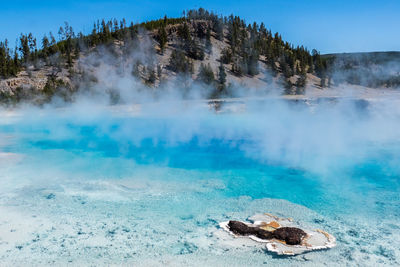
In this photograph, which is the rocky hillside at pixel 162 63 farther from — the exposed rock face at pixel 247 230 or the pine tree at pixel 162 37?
the exposed rock face at pixel 247 230

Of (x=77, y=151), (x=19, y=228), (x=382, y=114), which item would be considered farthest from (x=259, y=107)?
(x=19, y=228)

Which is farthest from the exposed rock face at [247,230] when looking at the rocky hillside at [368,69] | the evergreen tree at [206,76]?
the rocky hillside at [368,69]

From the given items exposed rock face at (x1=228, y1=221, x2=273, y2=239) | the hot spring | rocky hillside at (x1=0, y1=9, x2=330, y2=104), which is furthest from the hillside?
exposed rock face at (x1=228, y1=221, x2=273, y2=239)

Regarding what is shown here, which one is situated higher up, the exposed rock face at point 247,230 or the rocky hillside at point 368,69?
the rocky hillside at point 368,69

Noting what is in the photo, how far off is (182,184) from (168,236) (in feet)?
6.96

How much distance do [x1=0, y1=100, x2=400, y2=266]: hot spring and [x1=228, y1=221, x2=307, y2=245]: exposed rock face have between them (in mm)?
219

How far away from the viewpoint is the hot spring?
3914 mm

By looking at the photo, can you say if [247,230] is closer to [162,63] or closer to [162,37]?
[162,63]

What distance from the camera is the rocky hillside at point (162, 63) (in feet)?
73.7

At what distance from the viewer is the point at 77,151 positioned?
9.80 meters

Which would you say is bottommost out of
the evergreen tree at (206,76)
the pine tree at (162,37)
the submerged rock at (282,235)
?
the submerged rock at (282,235)

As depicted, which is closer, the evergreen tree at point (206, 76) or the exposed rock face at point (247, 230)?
the exposed rock face at point (247, 230)

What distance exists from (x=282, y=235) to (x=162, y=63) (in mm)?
24310

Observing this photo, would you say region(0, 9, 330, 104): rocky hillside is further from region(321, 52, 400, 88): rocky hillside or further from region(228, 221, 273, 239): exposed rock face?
region(228, 221, 273, 239): exposed rock face
